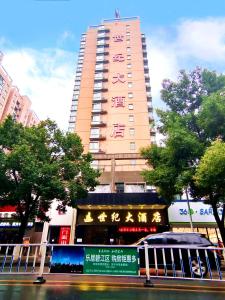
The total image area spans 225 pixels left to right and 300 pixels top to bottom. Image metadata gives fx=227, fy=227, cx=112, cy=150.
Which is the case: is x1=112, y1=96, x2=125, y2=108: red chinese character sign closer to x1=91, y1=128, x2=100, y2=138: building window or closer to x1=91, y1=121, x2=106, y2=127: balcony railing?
x1=91, y1=121, x2=106, y2=127: balcony railing

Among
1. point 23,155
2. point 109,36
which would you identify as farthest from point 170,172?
point 109,36

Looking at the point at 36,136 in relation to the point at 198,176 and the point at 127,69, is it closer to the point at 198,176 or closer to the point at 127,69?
the point at 198,176

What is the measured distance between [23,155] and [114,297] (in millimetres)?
11430

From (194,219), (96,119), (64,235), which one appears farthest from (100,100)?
(194,219)

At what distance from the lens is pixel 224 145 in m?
11.5

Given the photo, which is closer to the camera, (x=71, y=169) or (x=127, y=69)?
(x=71, y=169)

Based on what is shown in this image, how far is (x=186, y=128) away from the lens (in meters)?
14.9

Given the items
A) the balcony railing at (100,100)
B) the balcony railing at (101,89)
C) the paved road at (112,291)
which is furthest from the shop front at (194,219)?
the balcony railing at (101,89)

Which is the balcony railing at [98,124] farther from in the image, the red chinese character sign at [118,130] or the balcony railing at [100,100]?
the balcony railing at [100,100]

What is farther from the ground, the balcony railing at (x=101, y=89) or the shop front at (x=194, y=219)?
the balcony railing at (x=101, y=89)

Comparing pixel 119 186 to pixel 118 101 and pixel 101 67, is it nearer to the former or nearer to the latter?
pixel 118 101

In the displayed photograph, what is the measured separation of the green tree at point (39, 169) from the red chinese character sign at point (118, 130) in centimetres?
1839

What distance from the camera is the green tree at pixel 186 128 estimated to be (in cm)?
1337

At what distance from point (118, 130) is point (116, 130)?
0.33 m
